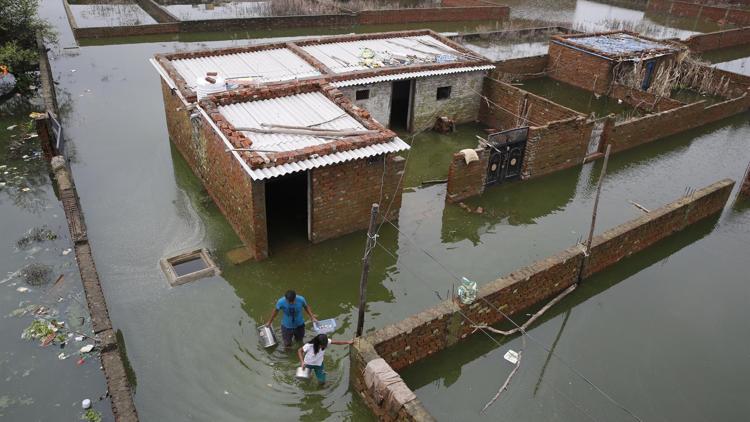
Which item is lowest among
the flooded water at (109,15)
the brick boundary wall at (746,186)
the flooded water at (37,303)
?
the flooded water at (37,303)

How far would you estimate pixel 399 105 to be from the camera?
57.1ft

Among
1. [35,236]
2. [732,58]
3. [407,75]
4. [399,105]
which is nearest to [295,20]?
[399,105]

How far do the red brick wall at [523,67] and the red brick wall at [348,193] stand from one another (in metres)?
11.3

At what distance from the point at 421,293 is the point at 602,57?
46.0 feet

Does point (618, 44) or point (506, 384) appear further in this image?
point (618, 44)

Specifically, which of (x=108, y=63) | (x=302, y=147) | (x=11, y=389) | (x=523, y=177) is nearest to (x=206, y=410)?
(x=11, y=389)

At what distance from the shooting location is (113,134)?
14531mm

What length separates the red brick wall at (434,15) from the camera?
29016 millimetres

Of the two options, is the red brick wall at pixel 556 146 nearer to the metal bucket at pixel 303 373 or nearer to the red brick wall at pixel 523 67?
the red brick wall at pixel 523 67

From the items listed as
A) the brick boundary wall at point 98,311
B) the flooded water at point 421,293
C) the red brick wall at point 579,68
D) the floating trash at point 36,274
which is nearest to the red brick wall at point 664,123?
the flooded water at point 421,293

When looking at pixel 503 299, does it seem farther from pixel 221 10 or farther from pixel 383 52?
pixel 221 10

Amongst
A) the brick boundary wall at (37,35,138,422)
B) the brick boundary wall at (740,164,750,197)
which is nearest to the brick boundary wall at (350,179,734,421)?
the brick boundary wall at (740,164,750,197)

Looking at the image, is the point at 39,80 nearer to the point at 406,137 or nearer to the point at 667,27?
the point at 406,137

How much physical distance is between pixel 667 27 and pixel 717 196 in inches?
1046
